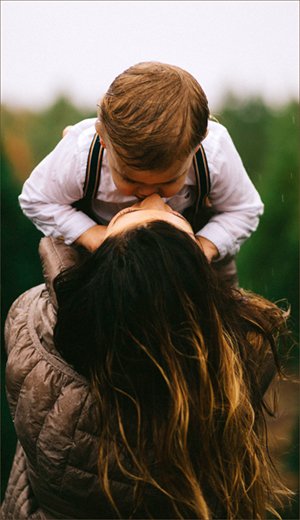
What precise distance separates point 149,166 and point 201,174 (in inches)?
13.9

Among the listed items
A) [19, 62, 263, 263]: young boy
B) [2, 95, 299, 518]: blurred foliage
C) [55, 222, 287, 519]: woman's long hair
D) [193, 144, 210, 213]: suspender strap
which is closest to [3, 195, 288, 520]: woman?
[55, 222, 287, 519]: woman's long hair

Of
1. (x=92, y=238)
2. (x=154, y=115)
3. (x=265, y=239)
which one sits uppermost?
(x=154, y=115)

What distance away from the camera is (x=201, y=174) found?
7.90ft

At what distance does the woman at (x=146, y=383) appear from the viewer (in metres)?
1.88

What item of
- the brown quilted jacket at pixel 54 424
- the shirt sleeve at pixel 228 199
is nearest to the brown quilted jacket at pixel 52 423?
the brown quilted jacket at pixel 54 424

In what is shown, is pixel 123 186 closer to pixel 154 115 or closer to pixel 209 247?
pixel 154 115

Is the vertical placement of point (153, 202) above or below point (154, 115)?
below

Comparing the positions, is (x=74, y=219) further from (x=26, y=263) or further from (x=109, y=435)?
(x=26, y=263)

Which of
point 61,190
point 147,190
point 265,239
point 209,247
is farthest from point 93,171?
point 265,239

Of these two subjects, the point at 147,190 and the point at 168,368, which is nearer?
the point at 168,368

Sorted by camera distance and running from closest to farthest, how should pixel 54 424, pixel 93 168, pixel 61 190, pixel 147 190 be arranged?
pixel 54 424
pixel 147 190
pixel 93 168
pixel 61 190

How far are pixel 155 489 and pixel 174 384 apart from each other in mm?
346

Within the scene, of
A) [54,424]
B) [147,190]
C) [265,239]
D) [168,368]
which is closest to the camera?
[168,368]

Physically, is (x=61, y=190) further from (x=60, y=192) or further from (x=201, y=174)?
(x=201, y=174)
